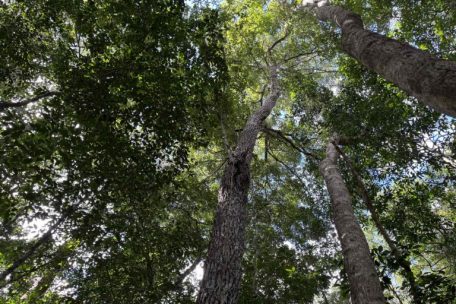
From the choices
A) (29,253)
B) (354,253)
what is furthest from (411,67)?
(29,253)

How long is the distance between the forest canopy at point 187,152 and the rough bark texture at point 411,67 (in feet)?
0.05

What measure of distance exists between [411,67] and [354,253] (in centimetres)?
325

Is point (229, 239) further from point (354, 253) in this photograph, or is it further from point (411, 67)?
point (411, 67)

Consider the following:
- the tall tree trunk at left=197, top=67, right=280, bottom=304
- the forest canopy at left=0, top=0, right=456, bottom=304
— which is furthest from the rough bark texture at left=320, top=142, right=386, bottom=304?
the tall tree trunk at left=197, top=67, right=280, bottom=304

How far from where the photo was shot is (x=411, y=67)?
3045mm

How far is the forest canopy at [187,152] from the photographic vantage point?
14.0ft

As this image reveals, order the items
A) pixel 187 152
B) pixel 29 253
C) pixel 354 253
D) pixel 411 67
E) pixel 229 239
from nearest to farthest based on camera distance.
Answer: pixel 411 67 → pixel 229 239 → pixel 354 253 → pixel 29 253 → pixel 187 152

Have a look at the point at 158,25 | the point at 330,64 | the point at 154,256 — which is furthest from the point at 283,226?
the point at 330,64

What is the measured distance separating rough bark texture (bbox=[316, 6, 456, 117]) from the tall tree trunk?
2.69 metres

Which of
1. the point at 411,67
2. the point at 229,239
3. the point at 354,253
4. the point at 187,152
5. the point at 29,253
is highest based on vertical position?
the point at 187,152

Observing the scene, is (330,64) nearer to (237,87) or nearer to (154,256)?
(237,87)

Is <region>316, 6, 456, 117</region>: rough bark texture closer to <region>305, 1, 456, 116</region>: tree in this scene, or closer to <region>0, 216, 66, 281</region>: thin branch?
<region>305, 1, 456, 116</region>: tree

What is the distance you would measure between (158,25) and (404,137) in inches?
286

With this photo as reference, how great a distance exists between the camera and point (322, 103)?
38.1 ft
